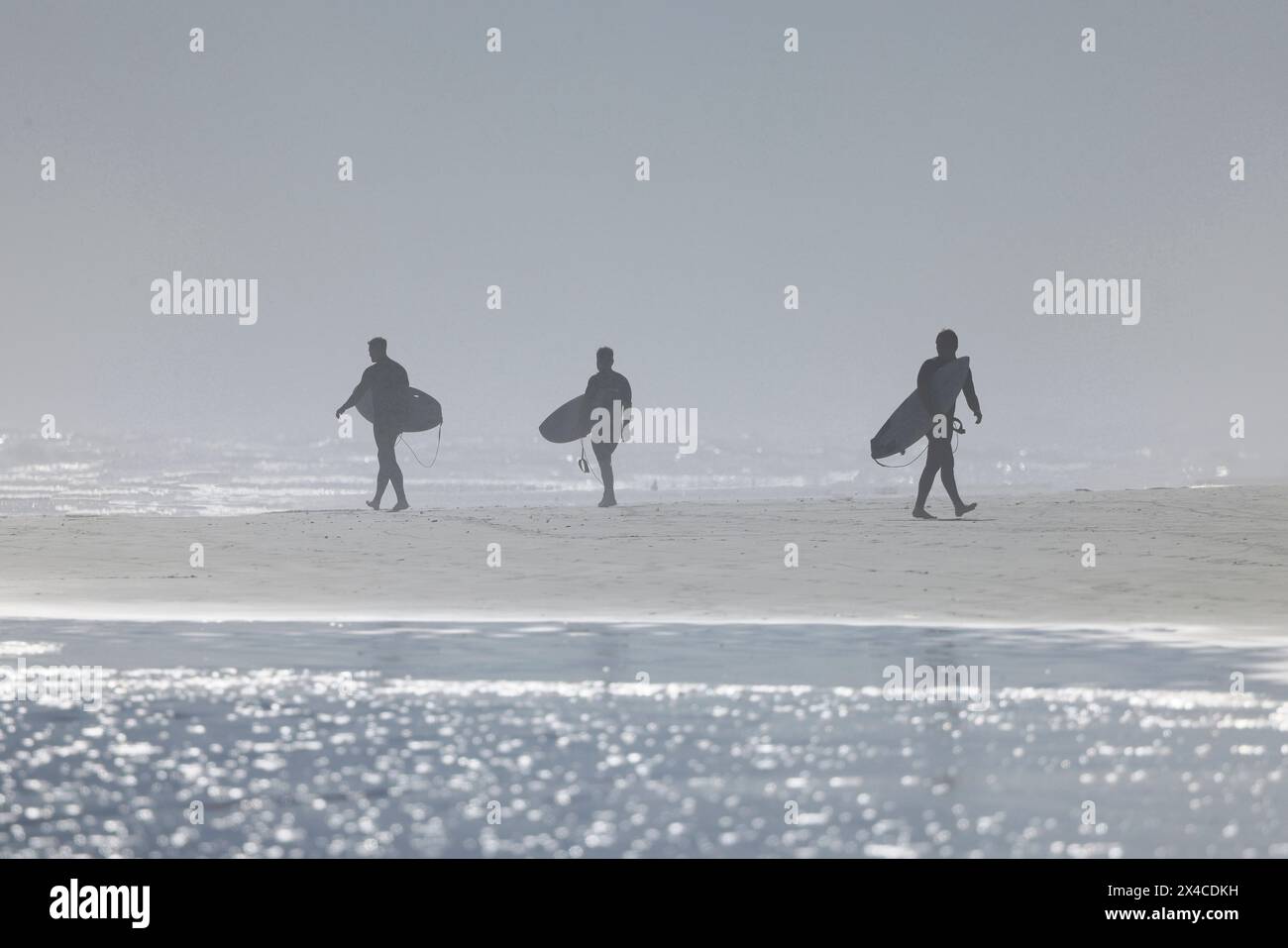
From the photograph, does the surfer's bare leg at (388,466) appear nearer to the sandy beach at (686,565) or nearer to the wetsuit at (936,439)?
the sandy beach at (686,565)

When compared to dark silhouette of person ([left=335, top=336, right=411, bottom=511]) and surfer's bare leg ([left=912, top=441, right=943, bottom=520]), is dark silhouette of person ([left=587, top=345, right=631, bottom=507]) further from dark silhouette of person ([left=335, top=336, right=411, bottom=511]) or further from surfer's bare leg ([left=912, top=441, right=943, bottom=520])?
surfer's bare leg ([left=912, top=441, right=943, bottom=520])

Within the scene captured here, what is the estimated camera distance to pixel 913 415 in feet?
72.5

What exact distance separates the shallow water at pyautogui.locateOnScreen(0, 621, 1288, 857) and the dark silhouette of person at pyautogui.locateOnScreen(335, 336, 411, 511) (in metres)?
13.1

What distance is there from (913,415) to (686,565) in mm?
5776

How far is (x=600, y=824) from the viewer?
596 centimetres

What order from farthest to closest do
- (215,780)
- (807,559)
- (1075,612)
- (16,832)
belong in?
(807,559)
(1075,612)
(215,780)
(16,832)

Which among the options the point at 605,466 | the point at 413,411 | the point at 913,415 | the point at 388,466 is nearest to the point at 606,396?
the point at 605,466

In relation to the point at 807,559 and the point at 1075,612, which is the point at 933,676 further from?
the point at 807,559

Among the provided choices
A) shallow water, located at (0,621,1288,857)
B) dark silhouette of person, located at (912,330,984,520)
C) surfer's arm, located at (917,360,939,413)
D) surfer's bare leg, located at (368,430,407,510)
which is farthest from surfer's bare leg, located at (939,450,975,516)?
shallow water, located at (0,621,1288,857)

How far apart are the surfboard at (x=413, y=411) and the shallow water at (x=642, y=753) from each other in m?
13.5

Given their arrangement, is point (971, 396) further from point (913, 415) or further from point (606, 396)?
point (606, 396)

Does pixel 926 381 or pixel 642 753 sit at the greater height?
pixel 926 381

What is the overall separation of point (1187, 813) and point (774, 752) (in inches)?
70.1
